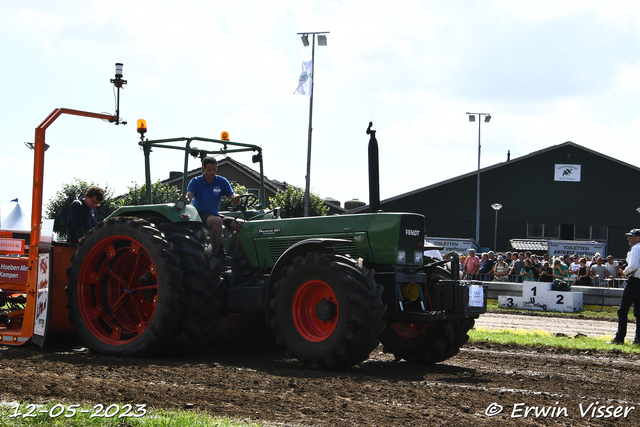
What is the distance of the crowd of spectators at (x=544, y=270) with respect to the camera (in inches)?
840

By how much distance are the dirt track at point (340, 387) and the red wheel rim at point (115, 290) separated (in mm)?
457

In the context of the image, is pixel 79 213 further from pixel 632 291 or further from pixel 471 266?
pixel 471 266

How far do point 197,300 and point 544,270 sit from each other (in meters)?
15.6

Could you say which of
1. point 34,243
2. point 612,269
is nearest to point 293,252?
point 34,243

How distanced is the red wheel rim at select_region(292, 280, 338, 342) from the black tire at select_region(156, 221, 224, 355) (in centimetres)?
99

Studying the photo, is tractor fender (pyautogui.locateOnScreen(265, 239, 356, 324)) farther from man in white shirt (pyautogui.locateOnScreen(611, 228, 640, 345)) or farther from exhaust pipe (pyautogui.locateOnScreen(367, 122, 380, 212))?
man in white shirt (pyautogui.locateOnScreen(611, 228, 640, 345))

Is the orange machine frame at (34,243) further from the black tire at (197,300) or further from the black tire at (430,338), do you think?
the black tire at (430,338)

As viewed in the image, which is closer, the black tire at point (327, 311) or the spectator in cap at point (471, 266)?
the black tire at point (327, 311)

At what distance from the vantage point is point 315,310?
7270 millimetres

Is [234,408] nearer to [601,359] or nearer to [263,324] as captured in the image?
[263,324]

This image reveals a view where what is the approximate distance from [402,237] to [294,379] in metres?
2.03

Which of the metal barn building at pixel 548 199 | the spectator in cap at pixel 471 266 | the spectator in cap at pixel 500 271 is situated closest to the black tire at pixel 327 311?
the spectator in cap at pixel 471 266

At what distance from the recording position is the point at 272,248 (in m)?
8.24

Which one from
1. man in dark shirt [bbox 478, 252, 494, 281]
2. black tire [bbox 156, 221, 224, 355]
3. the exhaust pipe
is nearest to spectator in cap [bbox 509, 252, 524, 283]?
man in dark shirt [bbox 478, 252, 494, 281]
